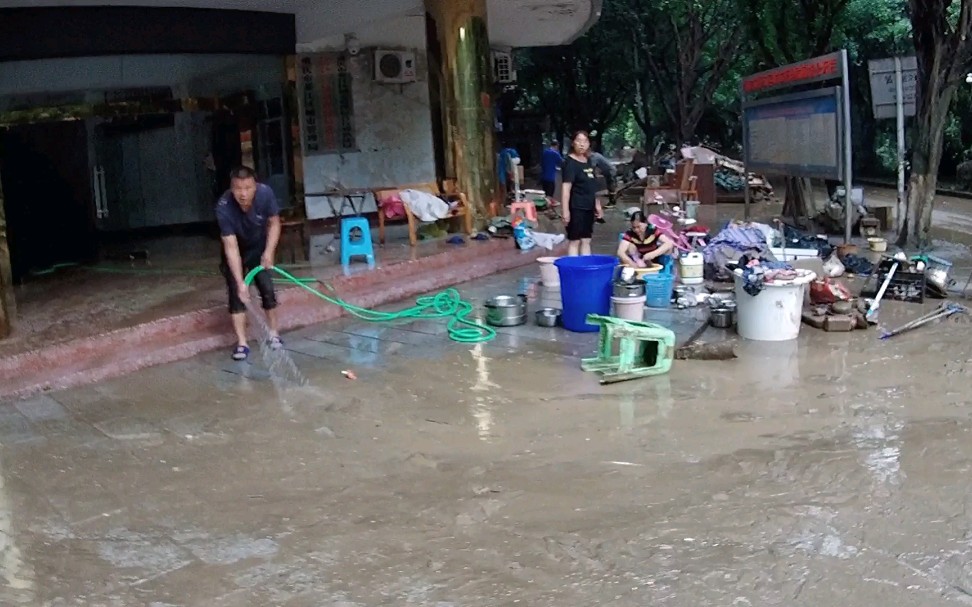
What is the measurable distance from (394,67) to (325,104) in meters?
1.37

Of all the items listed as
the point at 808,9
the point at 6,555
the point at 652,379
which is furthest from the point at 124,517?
the point at 808,9

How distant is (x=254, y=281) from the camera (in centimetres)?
761

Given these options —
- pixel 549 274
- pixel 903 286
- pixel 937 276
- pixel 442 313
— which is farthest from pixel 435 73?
pixel 937 276

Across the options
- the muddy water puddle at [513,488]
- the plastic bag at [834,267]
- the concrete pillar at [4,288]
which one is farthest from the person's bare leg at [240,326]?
the plastic bag at [834,267]

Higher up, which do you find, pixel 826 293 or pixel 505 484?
pixel 826 293

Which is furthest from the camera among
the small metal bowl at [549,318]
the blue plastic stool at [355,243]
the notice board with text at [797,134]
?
the blue plastic stool at [355,243]

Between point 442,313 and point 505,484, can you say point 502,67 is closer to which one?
point 442,313

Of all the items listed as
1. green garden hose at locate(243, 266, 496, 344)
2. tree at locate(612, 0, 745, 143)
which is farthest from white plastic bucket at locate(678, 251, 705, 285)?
tree at locate(612, 0, 745, 143)

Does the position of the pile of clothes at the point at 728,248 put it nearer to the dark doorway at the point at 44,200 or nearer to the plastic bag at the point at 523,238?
the plastic bag at the point at 523,238

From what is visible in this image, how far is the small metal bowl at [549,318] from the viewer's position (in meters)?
7.96

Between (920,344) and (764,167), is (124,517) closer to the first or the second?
(920,344)

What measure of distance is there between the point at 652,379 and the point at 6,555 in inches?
160

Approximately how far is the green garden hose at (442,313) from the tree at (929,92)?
21.1 feet

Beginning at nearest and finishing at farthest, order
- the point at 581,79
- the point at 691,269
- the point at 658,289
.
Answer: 1. the point at 658,289
2. the point at 691,269
3. the point at 581,79
